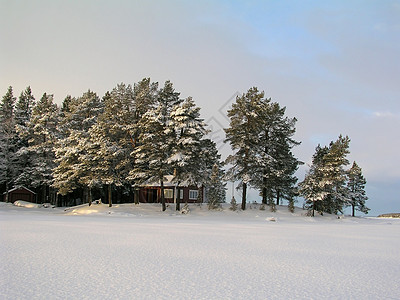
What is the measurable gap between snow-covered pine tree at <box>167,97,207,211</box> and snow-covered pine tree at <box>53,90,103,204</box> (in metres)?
9.82

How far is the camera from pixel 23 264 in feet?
19.2

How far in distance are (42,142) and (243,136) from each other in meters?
28.8

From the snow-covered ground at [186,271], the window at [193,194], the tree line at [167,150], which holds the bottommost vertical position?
the window at [193,194]

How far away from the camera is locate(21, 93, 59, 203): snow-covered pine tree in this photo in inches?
1705

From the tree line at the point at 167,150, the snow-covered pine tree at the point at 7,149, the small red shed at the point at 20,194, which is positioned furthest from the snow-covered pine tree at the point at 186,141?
the small red shed at the point at 20,194

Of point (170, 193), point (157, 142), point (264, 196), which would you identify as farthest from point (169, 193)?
point (157, 142)

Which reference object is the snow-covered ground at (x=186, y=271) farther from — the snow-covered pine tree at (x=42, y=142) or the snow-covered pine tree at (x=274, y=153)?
the snow-covered pine tree at (x=42, y=142)

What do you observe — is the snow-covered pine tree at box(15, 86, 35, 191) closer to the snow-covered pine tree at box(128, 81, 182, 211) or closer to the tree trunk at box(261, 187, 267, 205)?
the snow-covered pine tree at box(128, 81, 182, 211)

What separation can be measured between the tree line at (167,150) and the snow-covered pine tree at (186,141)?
0.33 ft

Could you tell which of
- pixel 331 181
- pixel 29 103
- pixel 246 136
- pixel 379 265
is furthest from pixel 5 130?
pixel 379 265

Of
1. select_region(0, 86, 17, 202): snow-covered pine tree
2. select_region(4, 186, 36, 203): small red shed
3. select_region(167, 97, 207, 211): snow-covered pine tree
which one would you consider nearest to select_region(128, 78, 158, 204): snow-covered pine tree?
select_region(167, 97, 207, 211): snow-covered pine tree

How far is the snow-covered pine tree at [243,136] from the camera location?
36.2m

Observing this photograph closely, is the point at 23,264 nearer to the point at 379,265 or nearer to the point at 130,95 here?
the point at 379,265

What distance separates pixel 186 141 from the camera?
3228 centimetres
